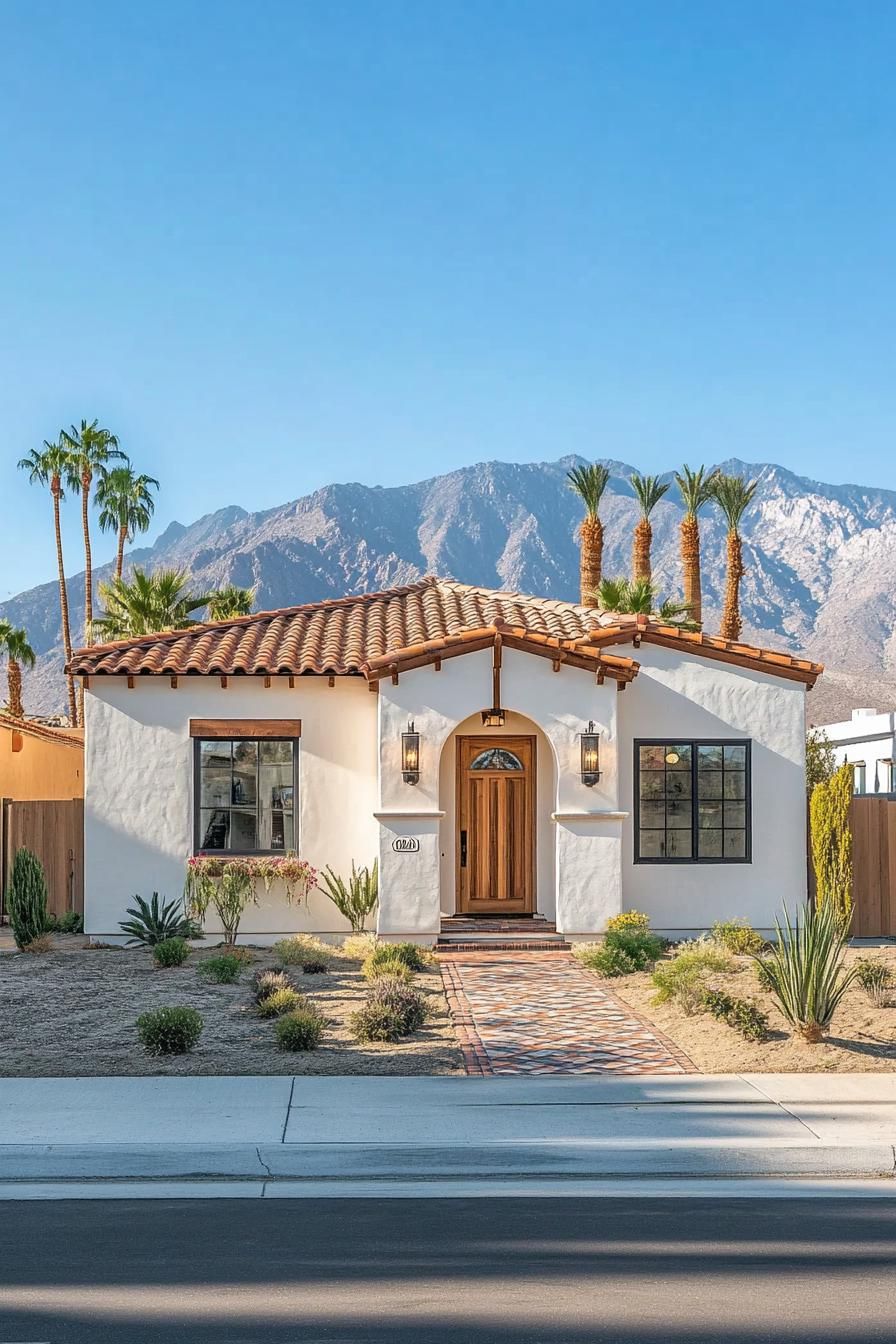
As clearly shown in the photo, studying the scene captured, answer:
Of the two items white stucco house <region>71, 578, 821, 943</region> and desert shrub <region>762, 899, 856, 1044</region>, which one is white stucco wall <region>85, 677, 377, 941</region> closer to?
white stucco house <region>71, 578, 821, 943</region>

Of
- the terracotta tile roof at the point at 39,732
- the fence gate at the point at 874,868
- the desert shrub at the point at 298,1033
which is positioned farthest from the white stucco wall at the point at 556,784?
the terracotta tile roof at the point at 39,732

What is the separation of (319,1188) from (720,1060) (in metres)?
4.45

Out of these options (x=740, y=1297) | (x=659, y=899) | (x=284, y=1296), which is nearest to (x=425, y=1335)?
(x=284, y=1296)

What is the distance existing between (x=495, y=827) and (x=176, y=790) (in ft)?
14.5

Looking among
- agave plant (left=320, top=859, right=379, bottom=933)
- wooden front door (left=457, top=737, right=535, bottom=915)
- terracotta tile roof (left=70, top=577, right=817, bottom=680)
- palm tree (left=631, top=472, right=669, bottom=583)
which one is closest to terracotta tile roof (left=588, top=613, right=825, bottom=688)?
terracotta tile roof (left=70, top=577, right=817, bottom=680)

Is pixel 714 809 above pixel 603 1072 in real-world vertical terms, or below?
above

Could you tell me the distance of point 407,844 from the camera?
18.8m

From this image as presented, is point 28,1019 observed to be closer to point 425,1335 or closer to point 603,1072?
point 603,1072

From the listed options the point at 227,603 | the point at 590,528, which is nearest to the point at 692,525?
the point at 590,528

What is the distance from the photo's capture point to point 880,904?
2053 cm

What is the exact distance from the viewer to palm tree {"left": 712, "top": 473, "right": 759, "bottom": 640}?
4812 centimetres

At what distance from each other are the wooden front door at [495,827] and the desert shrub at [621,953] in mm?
2036

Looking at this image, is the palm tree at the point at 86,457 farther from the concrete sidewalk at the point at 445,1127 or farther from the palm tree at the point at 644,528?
the concrete sidewalk at the point at 445,1127

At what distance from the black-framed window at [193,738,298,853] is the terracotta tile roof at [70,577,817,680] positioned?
3.47ft
